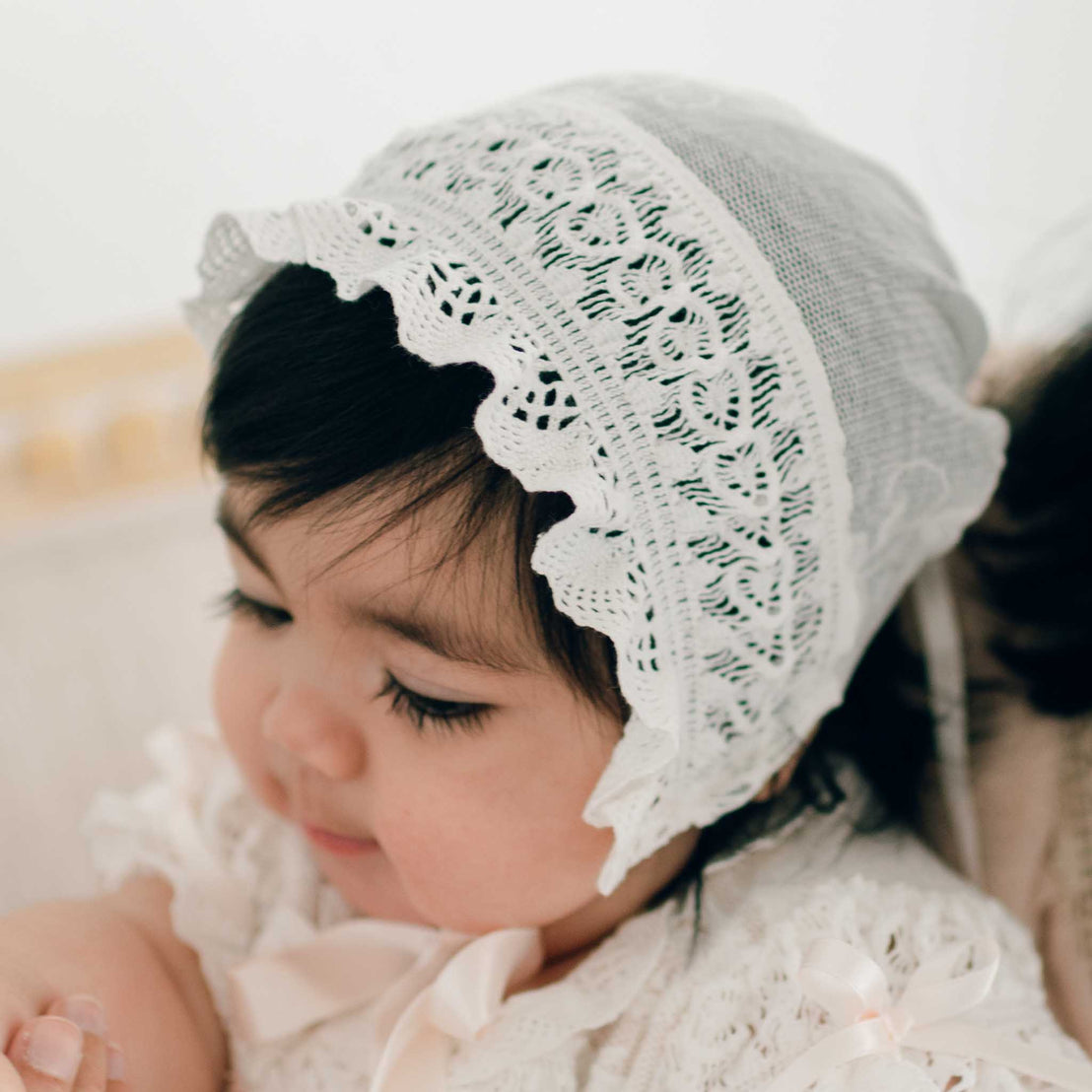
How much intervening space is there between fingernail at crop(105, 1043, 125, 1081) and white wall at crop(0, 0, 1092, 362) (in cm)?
90

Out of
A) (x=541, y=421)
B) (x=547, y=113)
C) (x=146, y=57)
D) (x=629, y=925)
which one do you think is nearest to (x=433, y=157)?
(x=547, y=113)

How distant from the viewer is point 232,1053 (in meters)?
0.84

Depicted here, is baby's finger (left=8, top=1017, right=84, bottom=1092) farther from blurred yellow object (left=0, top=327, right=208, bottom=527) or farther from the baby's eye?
blurred yellow object (left=0, top=327, right=208, bottom=527)

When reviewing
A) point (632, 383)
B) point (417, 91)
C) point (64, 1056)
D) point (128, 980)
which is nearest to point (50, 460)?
point (417, 91)

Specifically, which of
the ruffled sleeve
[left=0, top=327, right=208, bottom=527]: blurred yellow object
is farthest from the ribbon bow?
[left=0, top=327, right=208, bottom=527]: blurred yellow object

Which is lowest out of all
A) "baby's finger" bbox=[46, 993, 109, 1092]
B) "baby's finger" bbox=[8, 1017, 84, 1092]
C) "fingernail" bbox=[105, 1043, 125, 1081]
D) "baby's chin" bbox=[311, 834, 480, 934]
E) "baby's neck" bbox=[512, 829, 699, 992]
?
"baby's neck" bbox=[512, 829, 699, 992]

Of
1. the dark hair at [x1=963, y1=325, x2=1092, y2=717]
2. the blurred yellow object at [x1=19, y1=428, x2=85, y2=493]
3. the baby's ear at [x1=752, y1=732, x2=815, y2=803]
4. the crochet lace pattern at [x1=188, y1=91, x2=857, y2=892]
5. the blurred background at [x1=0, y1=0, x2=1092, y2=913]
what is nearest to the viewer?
the crochet lace pattern at [x1=188, y1=91, x2=857, y2=892]

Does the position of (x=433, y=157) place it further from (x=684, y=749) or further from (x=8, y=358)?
(x=8, y=358)

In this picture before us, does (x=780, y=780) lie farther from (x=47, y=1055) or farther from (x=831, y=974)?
(x=47, y=1055)

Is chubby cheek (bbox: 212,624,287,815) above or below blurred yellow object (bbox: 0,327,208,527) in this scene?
below

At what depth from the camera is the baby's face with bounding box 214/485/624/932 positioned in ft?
2.07

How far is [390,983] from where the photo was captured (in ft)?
2.67

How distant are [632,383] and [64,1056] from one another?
52 centimetres

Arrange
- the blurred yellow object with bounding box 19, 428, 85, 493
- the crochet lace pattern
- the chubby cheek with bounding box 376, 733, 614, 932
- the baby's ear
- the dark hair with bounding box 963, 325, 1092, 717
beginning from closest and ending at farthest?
1. the crochet lace pattern
2. the chubby cheek with bounding box 376, 733, 614, 932
3. the baby's ear
4. the dark hair with bounding box 963, 325, 1092, 717
5. the blurred yellow object with bounding box 19, 428, 85, 493
